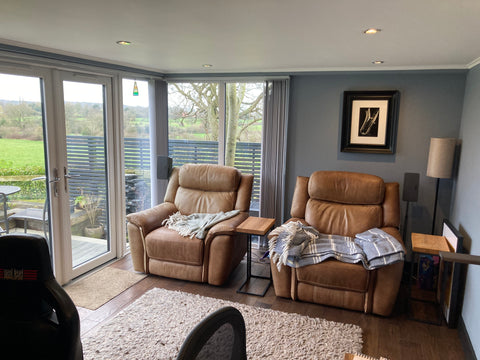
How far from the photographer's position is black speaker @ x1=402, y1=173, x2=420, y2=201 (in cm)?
366

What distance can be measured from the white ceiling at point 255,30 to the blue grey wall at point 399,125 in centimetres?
29

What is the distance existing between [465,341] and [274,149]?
2661 mm

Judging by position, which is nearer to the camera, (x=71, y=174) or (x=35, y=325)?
(x=35, y=325)

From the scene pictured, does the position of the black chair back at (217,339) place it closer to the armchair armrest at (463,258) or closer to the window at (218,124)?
the armchair armrest at (463,258)

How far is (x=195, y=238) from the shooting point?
3557 mm

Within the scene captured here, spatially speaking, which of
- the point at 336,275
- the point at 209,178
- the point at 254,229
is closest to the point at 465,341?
the point at 336,275

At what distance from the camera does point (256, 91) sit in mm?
4566

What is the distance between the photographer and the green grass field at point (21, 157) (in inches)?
116

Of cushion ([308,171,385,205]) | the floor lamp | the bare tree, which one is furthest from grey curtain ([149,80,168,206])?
the floor lamp

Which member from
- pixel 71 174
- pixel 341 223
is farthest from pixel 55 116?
pixel 341 223

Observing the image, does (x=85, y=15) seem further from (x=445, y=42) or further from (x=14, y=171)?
(x=445, y=42)

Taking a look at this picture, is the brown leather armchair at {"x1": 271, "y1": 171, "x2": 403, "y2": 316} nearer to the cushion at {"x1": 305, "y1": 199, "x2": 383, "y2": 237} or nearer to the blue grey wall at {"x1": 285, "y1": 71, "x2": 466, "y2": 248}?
the cushion at {"x1": 305, "y1": 199, "x2": 383, "y2": 237}

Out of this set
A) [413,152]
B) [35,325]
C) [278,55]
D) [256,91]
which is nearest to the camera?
[35,325]

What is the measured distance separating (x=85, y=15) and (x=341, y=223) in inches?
115
